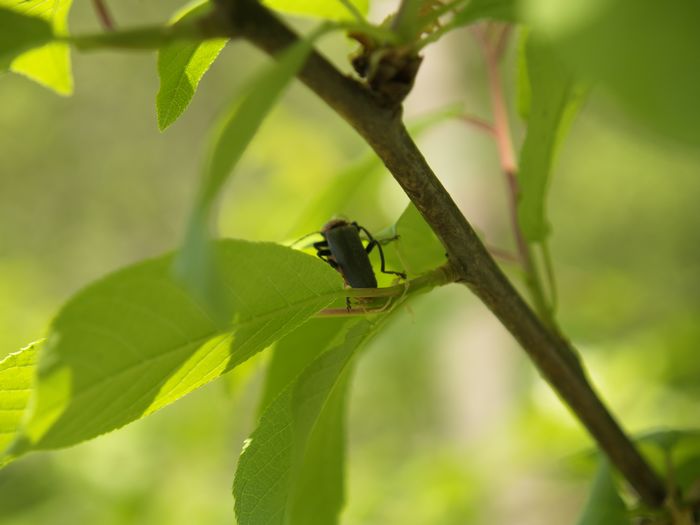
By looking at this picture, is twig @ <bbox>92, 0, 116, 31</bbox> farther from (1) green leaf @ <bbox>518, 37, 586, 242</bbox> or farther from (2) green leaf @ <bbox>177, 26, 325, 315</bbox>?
(1) green leaf @ <bbox>518, 37, 586, 242</bbox>

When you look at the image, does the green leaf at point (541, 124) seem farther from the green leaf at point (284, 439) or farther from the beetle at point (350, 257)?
the green leaf at point (284, 439)

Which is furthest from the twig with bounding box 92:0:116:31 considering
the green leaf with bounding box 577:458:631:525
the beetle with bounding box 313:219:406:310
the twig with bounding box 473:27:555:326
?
the green leaf with bounding box 577:458:631:525

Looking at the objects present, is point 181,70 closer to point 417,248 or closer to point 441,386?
point 417,248

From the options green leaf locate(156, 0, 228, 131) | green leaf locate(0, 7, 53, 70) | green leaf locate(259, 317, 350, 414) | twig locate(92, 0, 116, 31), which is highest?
twig locate(92, 0, 116, 31)

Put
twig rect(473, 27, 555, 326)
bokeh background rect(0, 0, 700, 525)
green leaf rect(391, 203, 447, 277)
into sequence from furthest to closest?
1. bokeh background rect(0, 0, 700, 525)
2. twig rect(473, 27, 555, 326)
3. green leaf rect(391, 203, 447, 277)

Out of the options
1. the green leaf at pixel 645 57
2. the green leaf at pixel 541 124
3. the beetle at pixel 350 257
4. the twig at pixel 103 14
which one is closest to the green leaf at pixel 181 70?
the twig at pixel 103 14
